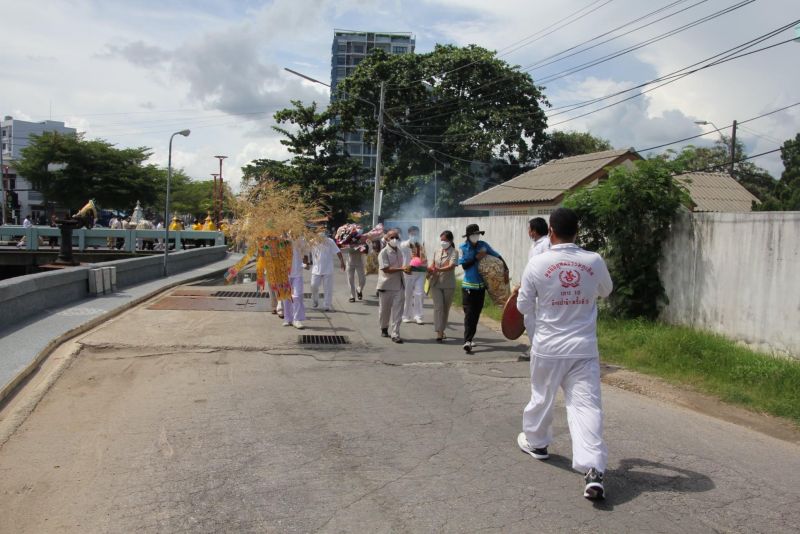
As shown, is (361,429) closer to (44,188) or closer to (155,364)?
(155,364)

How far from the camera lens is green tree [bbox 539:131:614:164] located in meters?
42.7

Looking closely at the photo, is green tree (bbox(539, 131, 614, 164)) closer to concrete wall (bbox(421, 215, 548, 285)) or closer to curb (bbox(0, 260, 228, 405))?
concrete wall (bbox(421, 215, 548, 285))

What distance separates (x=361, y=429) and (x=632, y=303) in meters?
6.93

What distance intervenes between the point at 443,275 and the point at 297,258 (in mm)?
2743

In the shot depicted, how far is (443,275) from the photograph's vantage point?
10.3 metres

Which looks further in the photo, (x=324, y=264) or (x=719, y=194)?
(x=719, y=194)

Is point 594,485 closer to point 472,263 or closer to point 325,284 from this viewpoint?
point 472,263

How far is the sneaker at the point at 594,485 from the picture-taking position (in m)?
4.40

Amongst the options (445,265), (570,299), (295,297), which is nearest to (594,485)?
(570,299)

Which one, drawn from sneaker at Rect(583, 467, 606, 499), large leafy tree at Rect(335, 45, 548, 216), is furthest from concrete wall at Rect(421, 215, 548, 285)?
large leafy tree at Rect(335, 45, 548, 216)

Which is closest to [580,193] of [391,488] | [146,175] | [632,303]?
[632,303]

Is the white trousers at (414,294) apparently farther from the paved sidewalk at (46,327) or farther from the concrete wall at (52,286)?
the concrete wall at (52,286)

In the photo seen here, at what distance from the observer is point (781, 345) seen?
28.0ft

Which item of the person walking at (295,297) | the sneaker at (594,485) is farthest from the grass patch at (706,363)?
the person walking at (295,297)
